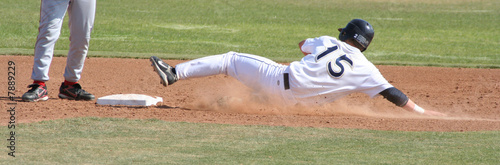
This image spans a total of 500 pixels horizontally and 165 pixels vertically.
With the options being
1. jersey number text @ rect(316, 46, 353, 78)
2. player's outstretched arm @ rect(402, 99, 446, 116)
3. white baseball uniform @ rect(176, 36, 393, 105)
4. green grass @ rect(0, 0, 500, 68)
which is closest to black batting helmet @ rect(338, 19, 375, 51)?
white baseball uniform @ rect(176, 36, 393, 105)

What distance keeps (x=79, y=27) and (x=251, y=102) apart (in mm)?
1798

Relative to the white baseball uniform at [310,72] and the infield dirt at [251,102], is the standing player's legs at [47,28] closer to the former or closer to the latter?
the infield dirt at [251,102]

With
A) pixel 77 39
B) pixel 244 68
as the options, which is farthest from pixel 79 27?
pixel 244 68

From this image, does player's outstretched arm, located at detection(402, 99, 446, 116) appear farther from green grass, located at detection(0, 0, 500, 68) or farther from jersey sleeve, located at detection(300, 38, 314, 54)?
green grass, located at detection(0, 0, 500, 68)

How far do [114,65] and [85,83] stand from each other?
1.48 m

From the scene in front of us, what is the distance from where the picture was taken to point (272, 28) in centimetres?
1555

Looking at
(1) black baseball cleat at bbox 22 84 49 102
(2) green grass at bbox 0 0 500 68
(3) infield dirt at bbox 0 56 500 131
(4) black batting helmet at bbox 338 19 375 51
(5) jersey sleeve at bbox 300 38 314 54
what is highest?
(4) black batting helmet at bbox 338 19 375 51

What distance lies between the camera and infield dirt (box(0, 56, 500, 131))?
231 inches

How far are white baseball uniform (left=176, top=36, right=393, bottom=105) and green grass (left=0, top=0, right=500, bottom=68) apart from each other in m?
4.67

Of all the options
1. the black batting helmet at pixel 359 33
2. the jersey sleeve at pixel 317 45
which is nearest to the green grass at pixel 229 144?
the jersey sleeve at pixel 317 45

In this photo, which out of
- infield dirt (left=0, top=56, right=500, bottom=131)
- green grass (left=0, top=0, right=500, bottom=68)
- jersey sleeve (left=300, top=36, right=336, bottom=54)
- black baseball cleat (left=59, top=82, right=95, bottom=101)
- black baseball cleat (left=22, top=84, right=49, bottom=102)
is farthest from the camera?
green grass (left=0, top=0, right=500, bottom=68)

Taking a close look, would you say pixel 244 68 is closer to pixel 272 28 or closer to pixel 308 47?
pixel 308 47

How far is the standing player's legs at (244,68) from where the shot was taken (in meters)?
5.95

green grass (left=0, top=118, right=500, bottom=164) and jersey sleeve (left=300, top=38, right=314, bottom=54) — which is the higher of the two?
jersey sleeve (left=300, top=38, right=314, bottom=54)
